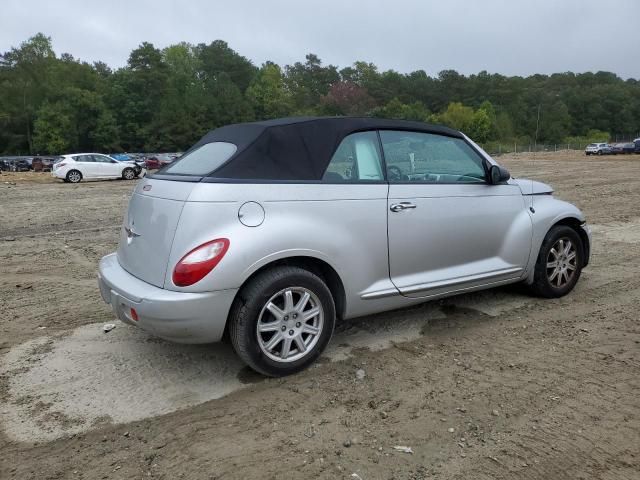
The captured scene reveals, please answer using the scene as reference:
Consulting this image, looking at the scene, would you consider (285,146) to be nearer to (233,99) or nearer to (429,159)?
(429,159)

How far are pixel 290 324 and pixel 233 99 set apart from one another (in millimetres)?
96407

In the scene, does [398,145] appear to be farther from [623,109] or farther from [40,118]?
[623,109]

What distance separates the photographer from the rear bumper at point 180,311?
10.3ft

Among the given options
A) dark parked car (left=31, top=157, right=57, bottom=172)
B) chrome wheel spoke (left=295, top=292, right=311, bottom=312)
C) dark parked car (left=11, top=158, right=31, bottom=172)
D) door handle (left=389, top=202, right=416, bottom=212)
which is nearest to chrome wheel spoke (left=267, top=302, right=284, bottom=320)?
chrome wheel spoke (left=295, top=292, right=311, bottom=312)

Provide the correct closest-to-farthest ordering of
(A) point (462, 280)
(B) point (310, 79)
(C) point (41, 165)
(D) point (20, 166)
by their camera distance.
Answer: (A) point (462, 280) → (C) point (41, 165) → (D) point (20, 166) → (B) point (310, 79)

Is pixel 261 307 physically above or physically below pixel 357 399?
above

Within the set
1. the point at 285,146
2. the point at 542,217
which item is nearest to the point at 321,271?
the point at 285,146

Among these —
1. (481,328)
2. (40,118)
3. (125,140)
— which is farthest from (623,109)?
(481,328)

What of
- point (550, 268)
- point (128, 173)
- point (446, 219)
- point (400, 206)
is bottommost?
point (550, 268)

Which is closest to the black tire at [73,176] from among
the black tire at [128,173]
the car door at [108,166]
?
the car door at [108,166]

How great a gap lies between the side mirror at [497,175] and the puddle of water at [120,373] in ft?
3.73

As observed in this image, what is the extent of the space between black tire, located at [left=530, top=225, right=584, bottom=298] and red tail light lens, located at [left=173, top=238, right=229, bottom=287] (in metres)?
3.02

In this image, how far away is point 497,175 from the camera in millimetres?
4449

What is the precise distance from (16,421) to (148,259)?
1.17 metres
